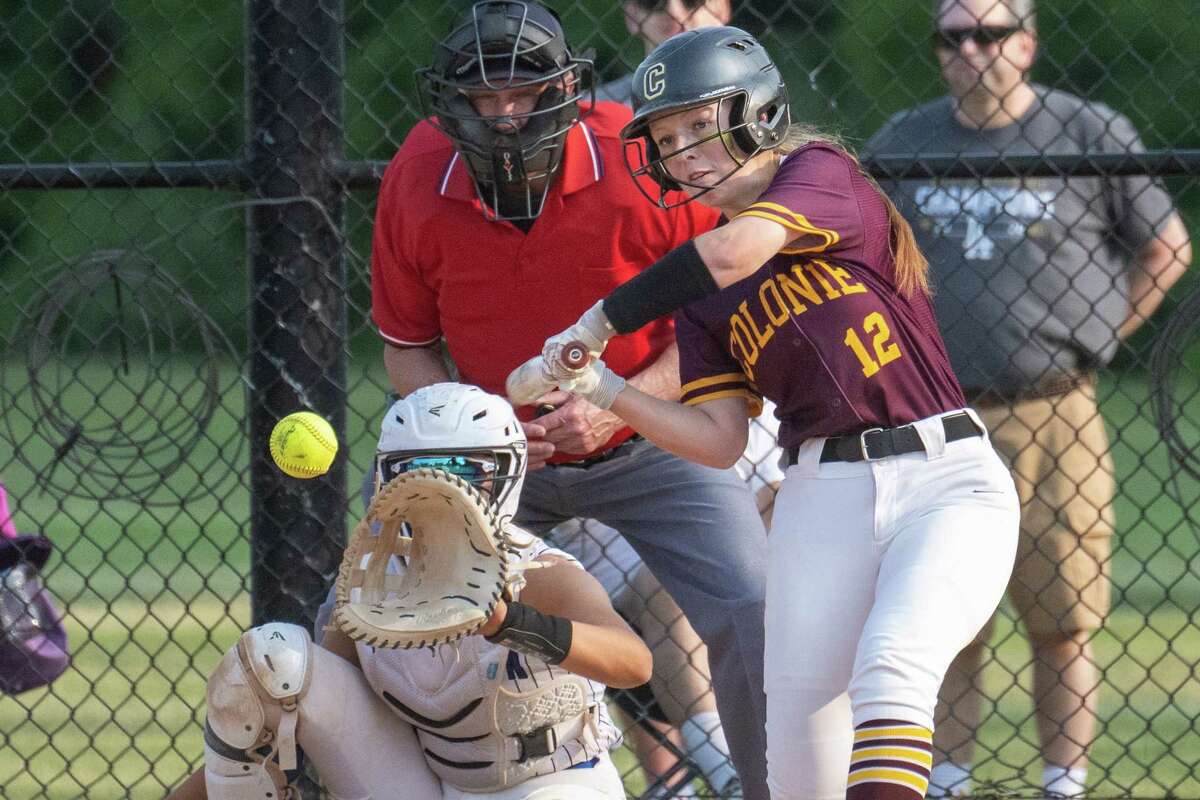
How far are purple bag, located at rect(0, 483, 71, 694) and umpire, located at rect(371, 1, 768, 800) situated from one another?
1006mm

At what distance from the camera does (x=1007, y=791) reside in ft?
11.8

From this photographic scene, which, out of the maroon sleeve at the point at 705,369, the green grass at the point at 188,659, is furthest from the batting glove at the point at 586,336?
the green grass at the point at 188,659

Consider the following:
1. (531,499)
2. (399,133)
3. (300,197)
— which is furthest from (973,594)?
(399,133)

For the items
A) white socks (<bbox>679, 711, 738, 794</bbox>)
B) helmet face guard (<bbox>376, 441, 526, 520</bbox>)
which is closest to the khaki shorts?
white socks (<bbox>679, 711, 738, 794</bbox>)

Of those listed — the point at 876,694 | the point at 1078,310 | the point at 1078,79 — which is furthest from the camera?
the point at 1078,79

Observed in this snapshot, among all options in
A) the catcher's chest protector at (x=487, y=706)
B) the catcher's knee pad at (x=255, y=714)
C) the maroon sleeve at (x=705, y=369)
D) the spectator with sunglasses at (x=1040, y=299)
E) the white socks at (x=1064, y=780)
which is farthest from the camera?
the spectator with sunglasses at (x=1040, y=299)

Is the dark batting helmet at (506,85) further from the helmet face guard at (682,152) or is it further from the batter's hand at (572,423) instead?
the batter's hand at (572,423)

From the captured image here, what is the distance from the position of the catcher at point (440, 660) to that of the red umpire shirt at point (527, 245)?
0.58m

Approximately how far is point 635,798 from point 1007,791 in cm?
83

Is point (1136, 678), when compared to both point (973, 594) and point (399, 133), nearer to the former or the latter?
point (973, 594)

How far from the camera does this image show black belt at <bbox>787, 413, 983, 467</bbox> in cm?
254

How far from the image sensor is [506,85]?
2.97 meters

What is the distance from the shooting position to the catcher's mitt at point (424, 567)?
7.88 ft

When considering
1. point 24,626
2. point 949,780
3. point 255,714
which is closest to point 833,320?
point 255,714
